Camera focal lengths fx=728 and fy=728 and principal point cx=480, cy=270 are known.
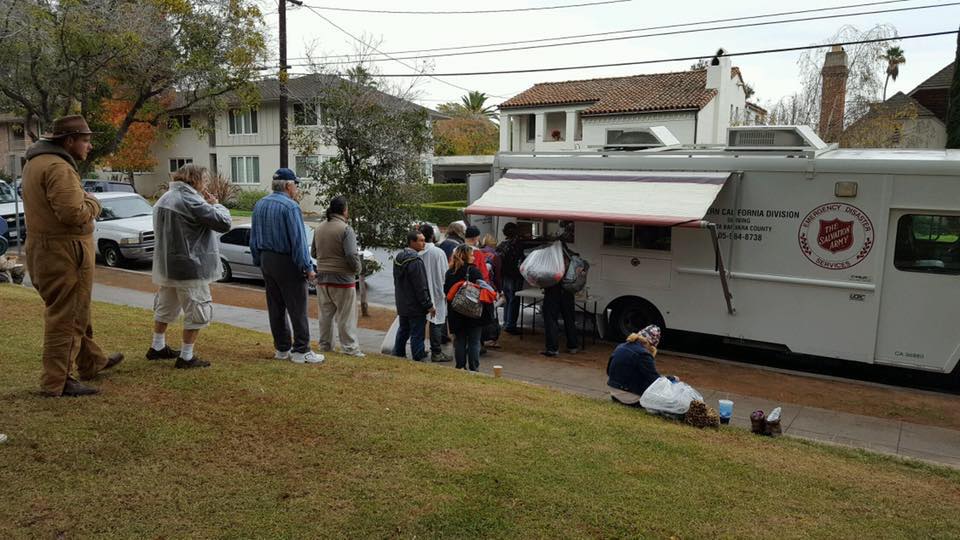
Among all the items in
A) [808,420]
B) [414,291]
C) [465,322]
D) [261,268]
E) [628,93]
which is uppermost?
[628,93]

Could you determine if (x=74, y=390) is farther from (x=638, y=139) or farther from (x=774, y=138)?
(x=638, y=139)

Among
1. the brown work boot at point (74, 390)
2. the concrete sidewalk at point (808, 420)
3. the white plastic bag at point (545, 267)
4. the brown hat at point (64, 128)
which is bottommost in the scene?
the concrete sidewalk at point (808, 420)

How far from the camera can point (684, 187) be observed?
9.40m

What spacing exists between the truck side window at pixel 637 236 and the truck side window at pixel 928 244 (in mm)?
2798

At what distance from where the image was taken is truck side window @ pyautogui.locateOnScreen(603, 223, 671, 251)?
33.1 ft

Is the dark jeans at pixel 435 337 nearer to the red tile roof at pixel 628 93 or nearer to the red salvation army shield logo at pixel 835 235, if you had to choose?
the red salvation army shield logo at pixel 835 235

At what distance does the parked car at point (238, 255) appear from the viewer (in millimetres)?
16000

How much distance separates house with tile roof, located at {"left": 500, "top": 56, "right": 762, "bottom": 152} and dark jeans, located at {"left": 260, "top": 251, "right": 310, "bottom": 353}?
22.6m

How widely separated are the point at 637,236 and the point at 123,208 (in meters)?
14.8

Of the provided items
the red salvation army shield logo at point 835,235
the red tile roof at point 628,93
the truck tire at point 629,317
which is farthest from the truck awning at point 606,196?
the red tile roof at point 628,93

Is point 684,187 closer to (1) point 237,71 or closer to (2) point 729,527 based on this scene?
(2) point 729,527

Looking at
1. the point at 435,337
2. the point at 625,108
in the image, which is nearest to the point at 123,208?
the point at 435,337

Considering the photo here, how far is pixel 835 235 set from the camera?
8773 mm

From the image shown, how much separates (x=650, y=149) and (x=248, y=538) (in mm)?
8882
